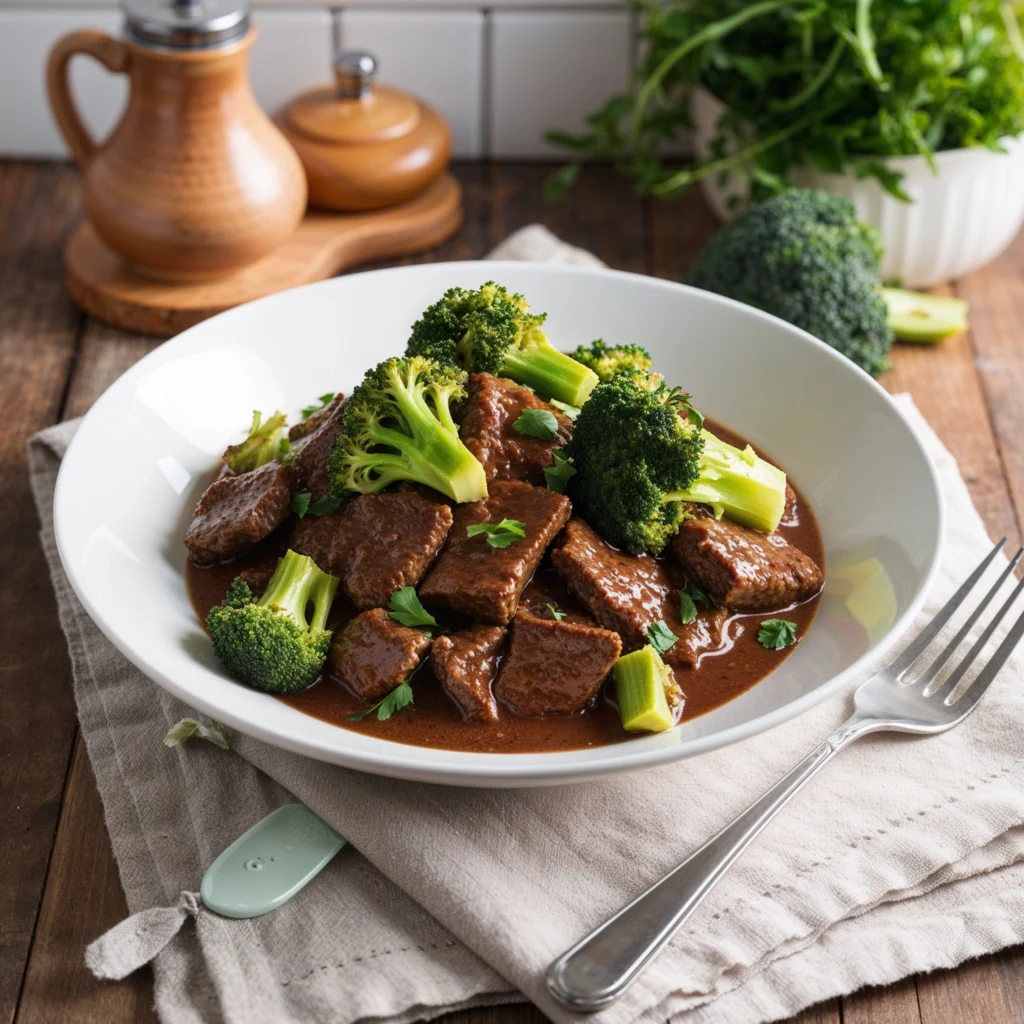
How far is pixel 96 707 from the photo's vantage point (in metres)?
3.14

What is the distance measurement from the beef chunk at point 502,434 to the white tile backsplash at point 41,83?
10.7 feet

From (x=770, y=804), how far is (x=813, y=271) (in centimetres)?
228

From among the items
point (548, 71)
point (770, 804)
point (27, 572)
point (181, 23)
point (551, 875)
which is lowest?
point (27, 572)

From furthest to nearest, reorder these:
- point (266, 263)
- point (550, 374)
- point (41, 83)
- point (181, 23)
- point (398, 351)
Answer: point (41, 83) → point (266, 263) → point (181, 23) → point (398, 351) → point (550, 374)

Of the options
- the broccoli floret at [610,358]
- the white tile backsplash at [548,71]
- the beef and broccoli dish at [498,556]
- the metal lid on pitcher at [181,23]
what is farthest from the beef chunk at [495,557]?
Result: the white tile backsplash at [548,71]

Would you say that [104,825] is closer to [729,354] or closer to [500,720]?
[500,720]

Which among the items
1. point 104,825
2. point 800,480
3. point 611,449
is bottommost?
point 104,825

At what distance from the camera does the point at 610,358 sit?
3596 mm

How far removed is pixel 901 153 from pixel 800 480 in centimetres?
176

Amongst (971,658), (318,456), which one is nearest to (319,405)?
(318,456)

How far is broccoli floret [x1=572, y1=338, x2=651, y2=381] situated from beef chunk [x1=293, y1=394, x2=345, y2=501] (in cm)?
70

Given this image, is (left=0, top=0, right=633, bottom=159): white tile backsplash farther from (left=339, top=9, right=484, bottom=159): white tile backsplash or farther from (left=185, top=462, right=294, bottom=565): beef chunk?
(left=185, top=462, right=294, bottom=565): beef chunk

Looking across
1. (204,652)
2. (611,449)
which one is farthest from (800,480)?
(204,652)

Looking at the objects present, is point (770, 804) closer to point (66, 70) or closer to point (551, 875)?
point (551, 875)
